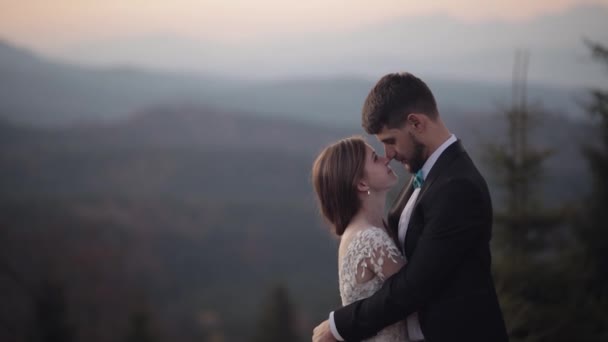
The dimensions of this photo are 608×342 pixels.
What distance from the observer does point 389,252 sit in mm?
2818

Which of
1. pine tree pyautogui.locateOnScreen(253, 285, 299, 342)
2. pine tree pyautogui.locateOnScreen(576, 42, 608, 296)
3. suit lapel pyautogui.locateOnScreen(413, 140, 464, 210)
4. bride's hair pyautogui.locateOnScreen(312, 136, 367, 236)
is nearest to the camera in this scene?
suit lapel pyautogui.locateOnScreen(413, 140, 464, 210)

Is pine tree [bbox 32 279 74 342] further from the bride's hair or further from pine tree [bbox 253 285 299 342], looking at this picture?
the bride's hair

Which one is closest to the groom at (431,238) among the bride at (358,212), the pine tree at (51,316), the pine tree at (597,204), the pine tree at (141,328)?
the bride at (358,212)

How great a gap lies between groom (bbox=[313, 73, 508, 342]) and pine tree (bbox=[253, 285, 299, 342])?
27.2 metres

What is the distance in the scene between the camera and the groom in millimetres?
2484

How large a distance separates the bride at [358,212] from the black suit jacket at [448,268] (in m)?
0.20

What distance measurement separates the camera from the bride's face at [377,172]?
295cm

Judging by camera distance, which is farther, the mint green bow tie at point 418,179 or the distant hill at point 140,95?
the distant hill at point 140,95

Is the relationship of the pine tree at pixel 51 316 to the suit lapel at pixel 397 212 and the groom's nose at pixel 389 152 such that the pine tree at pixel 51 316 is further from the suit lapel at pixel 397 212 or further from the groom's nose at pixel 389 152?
the groom's nose at pixel 389 152

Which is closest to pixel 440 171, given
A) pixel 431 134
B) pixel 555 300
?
pixel 431 134

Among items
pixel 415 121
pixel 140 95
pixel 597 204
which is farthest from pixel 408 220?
pixel 140 95

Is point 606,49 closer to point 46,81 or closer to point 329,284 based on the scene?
point 329,284

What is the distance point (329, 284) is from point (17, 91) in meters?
69.6

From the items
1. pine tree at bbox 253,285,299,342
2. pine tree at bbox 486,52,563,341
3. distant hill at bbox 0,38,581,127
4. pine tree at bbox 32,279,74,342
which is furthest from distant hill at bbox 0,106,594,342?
pine tree at bbox 32,279,74,342
